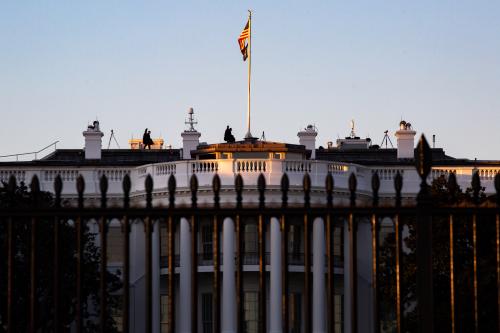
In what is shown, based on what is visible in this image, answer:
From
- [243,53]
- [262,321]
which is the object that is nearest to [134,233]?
[243,53]

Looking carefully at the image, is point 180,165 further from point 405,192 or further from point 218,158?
point 405,192

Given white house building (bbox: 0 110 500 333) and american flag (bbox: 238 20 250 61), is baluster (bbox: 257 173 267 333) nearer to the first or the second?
white house building (bbox: 0 110 500 333)

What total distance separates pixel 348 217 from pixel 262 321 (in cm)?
154

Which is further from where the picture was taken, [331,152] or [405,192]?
[331,152]

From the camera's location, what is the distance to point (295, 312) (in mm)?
70688

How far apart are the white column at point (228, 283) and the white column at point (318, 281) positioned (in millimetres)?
3250

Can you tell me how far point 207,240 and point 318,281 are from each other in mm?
6782

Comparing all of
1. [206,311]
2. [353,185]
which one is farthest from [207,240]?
[353,185]

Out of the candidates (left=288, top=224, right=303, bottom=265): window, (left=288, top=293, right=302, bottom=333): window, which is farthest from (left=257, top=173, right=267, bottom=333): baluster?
(left=288, top=224, right=303, bottom=265): window

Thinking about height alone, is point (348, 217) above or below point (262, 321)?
above

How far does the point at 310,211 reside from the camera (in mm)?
18312

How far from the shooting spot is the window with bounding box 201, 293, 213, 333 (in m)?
70.2

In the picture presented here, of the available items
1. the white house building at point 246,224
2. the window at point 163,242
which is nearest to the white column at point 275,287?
the white house building at point 246,224

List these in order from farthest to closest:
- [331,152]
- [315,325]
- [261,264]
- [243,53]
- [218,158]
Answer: [331,152]
[243,53]
[218,158]
[315,325]
[261,264]
